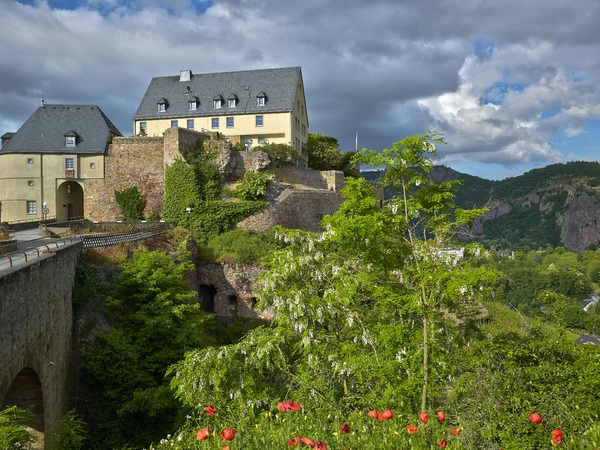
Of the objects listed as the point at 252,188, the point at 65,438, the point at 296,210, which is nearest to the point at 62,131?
the point at 252,188

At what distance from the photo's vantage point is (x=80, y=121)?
40594 mm

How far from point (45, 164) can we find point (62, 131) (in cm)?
300

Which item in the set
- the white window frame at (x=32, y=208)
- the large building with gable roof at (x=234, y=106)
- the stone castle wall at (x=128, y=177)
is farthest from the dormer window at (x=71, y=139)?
the large building with gable roof at (x=234, y=106)

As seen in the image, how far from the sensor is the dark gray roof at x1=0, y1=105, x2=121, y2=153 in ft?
128

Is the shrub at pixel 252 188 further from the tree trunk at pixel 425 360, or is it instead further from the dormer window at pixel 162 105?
the tree trunk at pixel 425 360

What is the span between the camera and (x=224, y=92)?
161ft

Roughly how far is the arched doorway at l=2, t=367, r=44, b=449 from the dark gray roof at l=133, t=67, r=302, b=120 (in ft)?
125

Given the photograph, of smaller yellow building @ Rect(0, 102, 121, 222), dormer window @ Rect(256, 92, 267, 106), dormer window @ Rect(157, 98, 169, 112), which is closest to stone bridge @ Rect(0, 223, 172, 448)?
smaller yellow building @ Rect(0, 102, 121, 222)

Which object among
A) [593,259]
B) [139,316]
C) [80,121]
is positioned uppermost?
[80,121]

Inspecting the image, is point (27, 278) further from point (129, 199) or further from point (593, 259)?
point (593, 259)

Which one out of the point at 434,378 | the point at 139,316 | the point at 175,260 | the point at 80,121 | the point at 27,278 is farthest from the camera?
the point at 80,121

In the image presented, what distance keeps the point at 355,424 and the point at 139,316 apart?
503 inches

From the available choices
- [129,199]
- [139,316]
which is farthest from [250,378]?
[129,199]

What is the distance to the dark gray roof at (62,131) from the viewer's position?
3909cm
